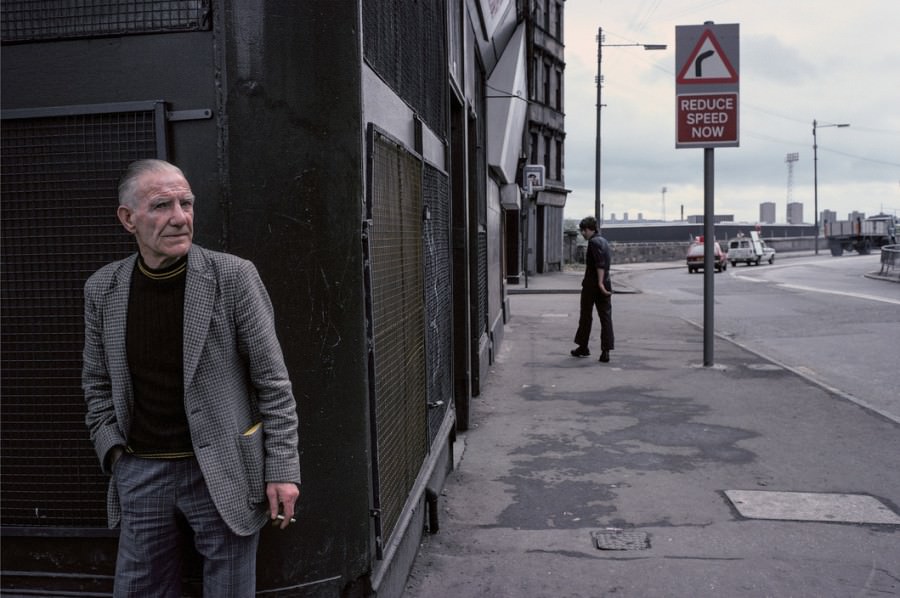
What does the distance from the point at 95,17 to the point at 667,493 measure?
4452 mm

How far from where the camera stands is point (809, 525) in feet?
16.9

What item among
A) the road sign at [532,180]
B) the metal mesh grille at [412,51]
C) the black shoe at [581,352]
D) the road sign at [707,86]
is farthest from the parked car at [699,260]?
the metal mesh grille at [412,51]

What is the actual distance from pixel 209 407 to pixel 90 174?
1.20 meters

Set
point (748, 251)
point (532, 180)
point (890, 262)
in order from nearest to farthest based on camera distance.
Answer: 1. point (532, 180)
2. point (890, 262)
3. point (748, 251)

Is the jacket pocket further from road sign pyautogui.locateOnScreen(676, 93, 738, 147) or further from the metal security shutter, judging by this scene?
road sign pyautogui.locateOnScreen(676, 93, 738, 147)

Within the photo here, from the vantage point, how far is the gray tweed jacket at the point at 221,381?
2.62 metres

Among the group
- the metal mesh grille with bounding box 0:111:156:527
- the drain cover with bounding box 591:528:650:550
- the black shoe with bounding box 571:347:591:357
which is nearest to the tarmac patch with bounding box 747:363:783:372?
the black shoe with bounding box 571:347:591:357

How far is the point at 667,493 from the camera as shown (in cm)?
584

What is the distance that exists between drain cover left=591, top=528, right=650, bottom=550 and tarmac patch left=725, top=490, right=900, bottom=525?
0.81 m

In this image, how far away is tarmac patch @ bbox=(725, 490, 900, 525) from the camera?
5.27 meters

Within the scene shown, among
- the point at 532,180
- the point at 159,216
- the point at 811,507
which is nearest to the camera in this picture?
the point at 159,216

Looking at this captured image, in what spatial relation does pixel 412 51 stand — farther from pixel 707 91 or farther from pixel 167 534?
pixel 707 91

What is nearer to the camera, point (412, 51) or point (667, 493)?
point (412, 51)

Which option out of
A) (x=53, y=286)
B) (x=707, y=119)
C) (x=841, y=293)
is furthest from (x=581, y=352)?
(x=841, y=293)
